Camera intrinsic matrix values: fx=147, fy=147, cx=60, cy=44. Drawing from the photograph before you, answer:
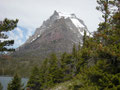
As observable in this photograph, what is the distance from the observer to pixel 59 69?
125 feet

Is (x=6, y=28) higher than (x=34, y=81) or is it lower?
higher

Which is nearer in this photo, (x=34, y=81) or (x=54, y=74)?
(x=54, y=74)

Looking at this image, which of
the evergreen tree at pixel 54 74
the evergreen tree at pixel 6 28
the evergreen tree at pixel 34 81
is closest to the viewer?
the evergreen tree at pixel 6 28

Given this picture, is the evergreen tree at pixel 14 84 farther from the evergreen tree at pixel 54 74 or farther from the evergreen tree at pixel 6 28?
the evergreen tree at pixel 6 28

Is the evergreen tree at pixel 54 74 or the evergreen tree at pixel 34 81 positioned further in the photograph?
the evergreen tree at pixel 34 81

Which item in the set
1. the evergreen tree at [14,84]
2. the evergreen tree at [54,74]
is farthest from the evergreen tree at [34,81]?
the evergreen tree at [14,84]

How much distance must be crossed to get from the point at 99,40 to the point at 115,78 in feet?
12.8

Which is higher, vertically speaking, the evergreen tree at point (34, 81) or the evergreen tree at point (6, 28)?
the evergreen tree at point (6, 28)

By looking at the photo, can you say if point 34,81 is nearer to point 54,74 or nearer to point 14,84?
point 54,74

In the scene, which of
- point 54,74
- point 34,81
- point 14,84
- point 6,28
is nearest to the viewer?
point 6,28

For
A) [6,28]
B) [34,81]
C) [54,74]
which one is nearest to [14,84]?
[34,81]

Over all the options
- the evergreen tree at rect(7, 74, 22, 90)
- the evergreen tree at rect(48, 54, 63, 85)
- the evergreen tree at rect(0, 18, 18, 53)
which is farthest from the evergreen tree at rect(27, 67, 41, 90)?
the evergreen tree at rect(0, 18, 18, 53)

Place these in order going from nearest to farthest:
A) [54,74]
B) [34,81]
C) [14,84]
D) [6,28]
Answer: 1. [6,28]
2. [14,84]
3. [54,74]
4. [34,81]

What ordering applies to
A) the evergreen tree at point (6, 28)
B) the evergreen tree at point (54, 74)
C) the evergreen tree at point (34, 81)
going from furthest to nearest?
the evergreen tree at point (34, 81) < the evergreen tree at point (54, 74) < the evergreen tree at point (6, 28)
